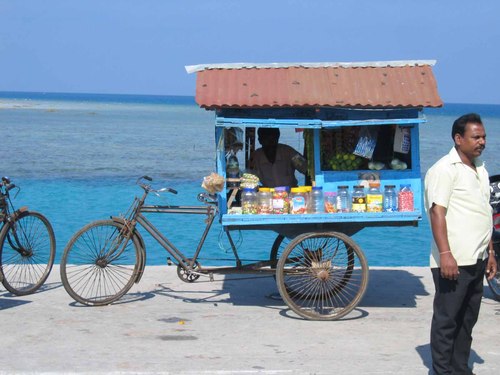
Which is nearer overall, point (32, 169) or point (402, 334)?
point (402, 334)

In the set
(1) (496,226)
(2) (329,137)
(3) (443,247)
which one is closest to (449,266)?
(3) (443,247)

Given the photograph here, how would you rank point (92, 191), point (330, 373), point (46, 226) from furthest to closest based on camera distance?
1. point (92, 191)
2. point (46, 226)
3. point (330, 373)

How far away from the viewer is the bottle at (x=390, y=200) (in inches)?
289

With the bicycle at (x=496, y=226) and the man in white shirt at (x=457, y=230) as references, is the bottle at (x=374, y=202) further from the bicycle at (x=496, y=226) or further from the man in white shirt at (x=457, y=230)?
the man in white shirt at (x=457, y=230)

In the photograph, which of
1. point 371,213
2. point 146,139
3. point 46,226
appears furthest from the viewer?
point 146,139

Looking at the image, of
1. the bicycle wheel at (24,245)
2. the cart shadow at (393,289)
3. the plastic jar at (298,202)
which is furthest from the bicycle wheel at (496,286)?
the bicycle wheel at (24,245)

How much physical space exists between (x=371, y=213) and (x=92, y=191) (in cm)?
1666

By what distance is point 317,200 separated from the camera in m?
7.32

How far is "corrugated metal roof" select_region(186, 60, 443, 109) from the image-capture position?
7258 mm

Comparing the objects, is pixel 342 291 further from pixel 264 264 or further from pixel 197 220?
pixel 197 220

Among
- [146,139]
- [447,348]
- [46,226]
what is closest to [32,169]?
[146,139]

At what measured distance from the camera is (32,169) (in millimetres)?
28406

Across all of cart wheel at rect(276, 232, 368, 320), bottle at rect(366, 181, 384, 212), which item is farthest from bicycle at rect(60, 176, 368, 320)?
bottle at rect(366, 181, 384, 212)

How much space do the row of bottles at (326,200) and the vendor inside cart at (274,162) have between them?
0.46m
